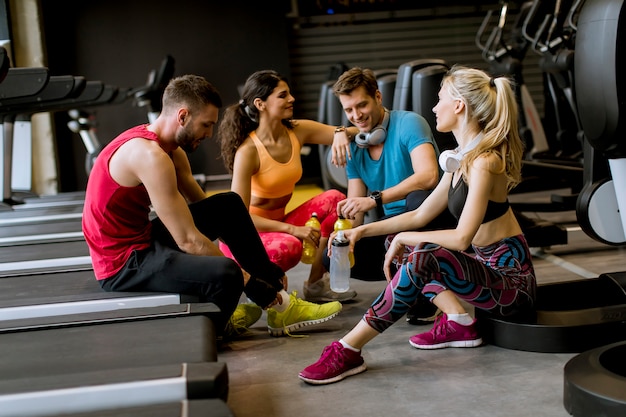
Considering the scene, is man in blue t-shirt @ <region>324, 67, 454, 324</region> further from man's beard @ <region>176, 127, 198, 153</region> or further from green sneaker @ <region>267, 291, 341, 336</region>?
man's beard @ <region>176, 127, 198, 153</region>

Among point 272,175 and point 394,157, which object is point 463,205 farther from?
point 272,175

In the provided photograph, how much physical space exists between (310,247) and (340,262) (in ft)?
1.39

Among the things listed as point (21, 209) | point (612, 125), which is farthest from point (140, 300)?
point (21, 209)

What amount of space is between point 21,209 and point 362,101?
13.0ft

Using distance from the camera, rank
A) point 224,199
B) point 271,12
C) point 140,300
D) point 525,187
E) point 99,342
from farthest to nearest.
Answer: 1. point 271,12
2. point 525,187
3. point 224,199
4. point 140,300
5. point 99,342

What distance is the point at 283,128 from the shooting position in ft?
12.3

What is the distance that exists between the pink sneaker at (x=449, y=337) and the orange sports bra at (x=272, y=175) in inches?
41.8

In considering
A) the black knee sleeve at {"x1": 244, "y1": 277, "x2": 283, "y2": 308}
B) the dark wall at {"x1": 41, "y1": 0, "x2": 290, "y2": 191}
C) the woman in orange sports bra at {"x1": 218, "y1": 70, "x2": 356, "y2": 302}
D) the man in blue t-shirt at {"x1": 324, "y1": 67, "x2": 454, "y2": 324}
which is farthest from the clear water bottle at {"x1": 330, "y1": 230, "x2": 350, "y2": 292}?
the dark wall at {"x1": 41, "y1": 0, "x2": 290, "y2": 191}

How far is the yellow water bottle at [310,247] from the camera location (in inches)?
143

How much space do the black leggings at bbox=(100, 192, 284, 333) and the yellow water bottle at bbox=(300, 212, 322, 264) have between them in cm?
45

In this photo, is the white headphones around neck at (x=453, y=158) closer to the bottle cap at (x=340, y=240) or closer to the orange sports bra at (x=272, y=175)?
the bottle cap at (x=340, y=240)

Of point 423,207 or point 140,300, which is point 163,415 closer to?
point 140,300

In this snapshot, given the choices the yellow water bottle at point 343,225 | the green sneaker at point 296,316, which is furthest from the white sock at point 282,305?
the yellow water bottle at point 343,225

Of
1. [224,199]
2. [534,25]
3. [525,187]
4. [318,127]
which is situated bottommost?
[525,187]
